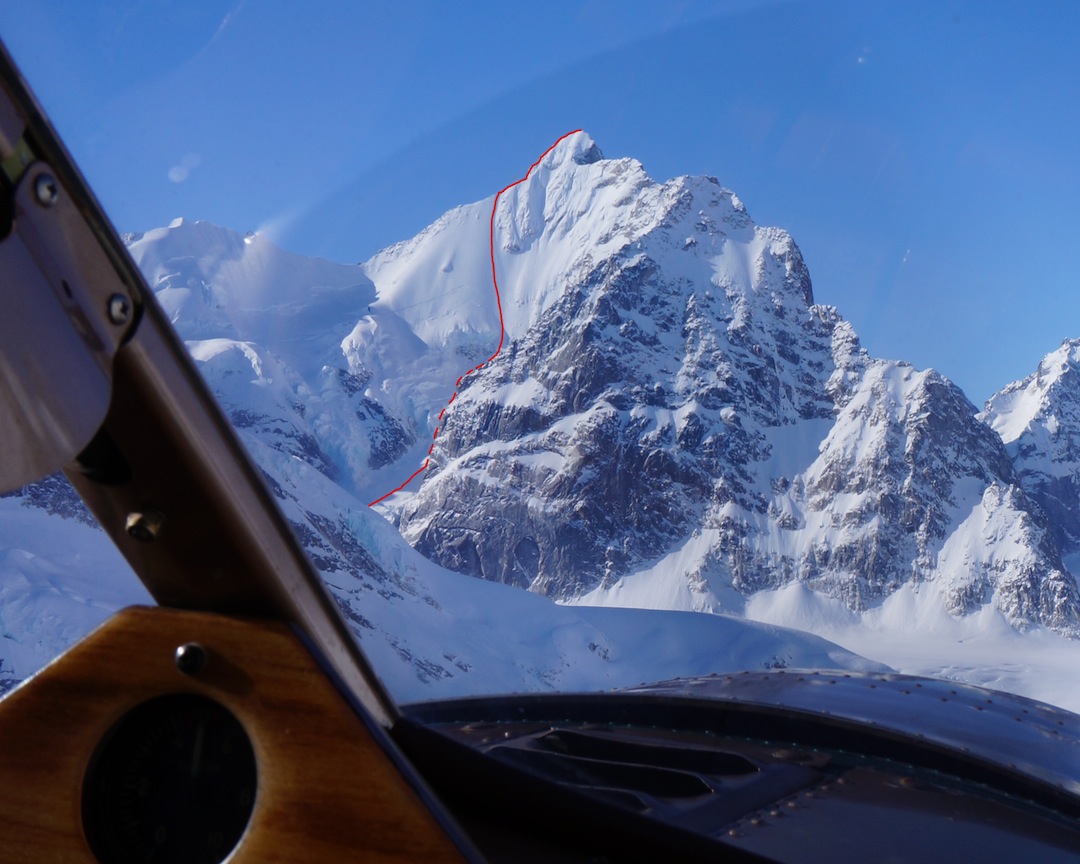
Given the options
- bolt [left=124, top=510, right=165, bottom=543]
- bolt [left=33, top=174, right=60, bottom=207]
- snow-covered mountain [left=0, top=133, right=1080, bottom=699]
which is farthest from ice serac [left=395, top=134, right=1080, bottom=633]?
bolt [left=33, top=174, right=60, bottom=207]

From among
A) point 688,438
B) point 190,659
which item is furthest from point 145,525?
point 688,438

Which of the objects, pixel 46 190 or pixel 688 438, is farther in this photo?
pixel 688 438

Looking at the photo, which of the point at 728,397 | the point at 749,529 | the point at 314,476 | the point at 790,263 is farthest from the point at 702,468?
the point at 314,476

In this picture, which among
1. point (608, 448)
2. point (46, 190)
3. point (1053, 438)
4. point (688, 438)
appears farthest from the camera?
point (688, 438)

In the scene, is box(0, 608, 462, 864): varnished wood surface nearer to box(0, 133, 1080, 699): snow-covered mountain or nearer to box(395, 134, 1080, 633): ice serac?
box(0, 133, 1080, 699): snow-covered mountain

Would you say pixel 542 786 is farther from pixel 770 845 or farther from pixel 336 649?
pixel 770 845

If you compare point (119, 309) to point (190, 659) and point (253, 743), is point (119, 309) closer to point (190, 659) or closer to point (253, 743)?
point (190, 659)
